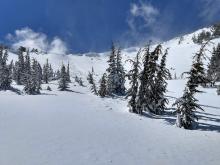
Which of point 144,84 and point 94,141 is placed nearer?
point 94,141

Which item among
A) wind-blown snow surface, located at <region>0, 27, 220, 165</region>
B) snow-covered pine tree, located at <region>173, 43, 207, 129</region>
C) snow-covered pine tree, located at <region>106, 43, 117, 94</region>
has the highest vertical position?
snow-covered pine tree, located at <region>106, 43, 117, 94</region>

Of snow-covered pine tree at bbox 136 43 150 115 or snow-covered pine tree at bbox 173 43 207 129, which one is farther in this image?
snow-covered pine tree at bbox 136 43 150 115

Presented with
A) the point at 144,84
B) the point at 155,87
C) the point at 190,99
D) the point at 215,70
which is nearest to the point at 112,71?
the point at 155,87

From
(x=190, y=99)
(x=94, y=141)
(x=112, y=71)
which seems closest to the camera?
(x=94, y=141)

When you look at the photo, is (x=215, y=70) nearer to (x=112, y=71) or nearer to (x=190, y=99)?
(x=112, y=71)

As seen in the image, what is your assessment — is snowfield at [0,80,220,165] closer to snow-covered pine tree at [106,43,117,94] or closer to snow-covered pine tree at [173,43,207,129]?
snow-covered pine tree at [173,43,207,129]

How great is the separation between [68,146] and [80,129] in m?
5.20

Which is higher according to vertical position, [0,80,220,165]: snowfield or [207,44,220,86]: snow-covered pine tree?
[207,44,220,86]: snow-covered pine tree

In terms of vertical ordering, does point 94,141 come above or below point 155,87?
below

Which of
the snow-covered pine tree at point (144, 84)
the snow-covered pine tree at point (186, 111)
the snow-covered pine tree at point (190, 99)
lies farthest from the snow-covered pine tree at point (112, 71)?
the snow-covered pine tree at point (186, 111)

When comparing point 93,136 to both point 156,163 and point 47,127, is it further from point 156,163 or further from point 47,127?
point 156,163

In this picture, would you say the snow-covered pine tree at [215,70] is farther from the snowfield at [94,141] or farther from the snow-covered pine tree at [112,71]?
the snowfield at [94,141]

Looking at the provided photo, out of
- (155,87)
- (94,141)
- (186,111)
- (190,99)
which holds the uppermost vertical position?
(155,87)

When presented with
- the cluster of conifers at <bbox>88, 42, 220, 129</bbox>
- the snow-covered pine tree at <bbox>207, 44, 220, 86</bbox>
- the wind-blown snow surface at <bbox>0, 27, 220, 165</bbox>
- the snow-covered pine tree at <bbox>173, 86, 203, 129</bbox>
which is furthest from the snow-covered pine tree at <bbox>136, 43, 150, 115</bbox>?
the snow-covered pine tree at <bbox>207, 44, 220, 86</bbox>
